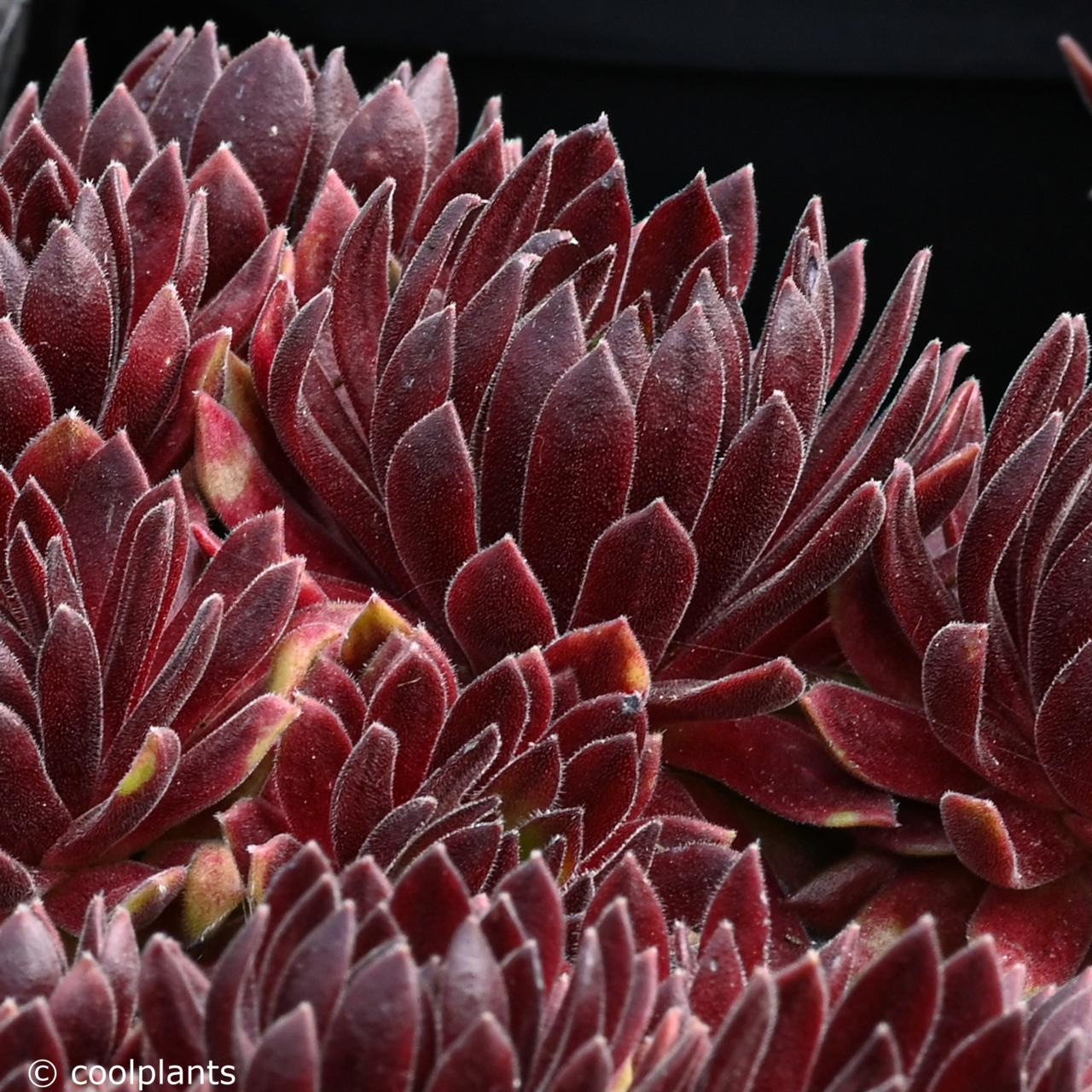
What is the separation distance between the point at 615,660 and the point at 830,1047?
16 centimetres

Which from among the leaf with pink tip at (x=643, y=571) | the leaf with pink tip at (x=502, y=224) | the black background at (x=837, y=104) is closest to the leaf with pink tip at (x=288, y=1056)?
the leaf with pink tip at (x=643, y=571)

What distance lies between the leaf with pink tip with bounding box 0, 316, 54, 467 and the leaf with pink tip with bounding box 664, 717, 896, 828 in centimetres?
26

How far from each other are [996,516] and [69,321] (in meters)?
0.35

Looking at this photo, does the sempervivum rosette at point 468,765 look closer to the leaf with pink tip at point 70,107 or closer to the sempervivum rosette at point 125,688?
the sempervivum rosette at point 125,688

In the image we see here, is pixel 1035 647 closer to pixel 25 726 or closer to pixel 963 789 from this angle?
pixel 963 789

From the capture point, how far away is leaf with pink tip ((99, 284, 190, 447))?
57 cm

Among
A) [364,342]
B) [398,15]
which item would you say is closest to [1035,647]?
[364,342]

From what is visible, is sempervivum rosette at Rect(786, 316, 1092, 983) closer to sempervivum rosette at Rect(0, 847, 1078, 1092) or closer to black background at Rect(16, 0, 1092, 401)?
sempervivum rosette at Rect(0, 847, 1078, 1092)

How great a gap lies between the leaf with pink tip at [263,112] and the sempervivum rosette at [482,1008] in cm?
38

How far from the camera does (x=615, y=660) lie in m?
0.52

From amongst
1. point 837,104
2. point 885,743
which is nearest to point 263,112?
point 885,743

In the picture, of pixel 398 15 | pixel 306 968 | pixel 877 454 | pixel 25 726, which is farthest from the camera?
pixel 398 15

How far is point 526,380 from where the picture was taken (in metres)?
0.55

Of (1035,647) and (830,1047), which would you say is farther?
(1035,647)
